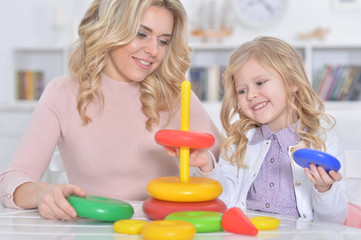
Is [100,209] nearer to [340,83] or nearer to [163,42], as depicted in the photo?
[163,42]

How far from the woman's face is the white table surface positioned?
635mm

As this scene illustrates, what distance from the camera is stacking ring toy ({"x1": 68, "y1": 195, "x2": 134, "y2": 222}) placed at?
0.88 metres

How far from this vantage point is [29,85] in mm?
3803

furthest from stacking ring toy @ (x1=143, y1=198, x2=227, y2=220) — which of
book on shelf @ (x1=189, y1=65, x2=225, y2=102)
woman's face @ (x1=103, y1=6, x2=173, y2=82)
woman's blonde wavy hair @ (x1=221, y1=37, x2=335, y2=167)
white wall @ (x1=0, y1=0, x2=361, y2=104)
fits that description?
white wall @ (x1=0, y1=0, x2=361, y2=104)

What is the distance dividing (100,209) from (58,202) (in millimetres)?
108

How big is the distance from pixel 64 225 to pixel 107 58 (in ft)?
2.52

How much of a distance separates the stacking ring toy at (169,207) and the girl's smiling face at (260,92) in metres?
0.50

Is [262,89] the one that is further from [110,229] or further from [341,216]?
[110,229]

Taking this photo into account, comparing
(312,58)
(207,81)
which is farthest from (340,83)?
(207,81)

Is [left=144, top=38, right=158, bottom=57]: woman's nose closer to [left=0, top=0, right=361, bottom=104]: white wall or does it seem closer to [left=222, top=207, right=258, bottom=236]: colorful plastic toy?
[left=222, top=207, right=258, bottom=236]: colorful plastic toy

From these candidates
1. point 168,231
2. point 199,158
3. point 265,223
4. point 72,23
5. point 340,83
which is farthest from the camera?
point 72,23

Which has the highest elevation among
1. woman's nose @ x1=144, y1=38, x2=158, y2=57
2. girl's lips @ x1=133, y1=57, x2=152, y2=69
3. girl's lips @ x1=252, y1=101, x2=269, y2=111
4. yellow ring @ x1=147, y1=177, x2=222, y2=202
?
woman's nose @ x1=144, y1=38, x2=158, y2=57

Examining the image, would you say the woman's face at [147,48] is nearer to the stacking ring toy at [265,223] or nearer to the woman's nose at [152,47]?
the woman's nose at [152,47]

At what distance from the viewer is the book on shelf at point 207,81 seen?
3.56 metres
